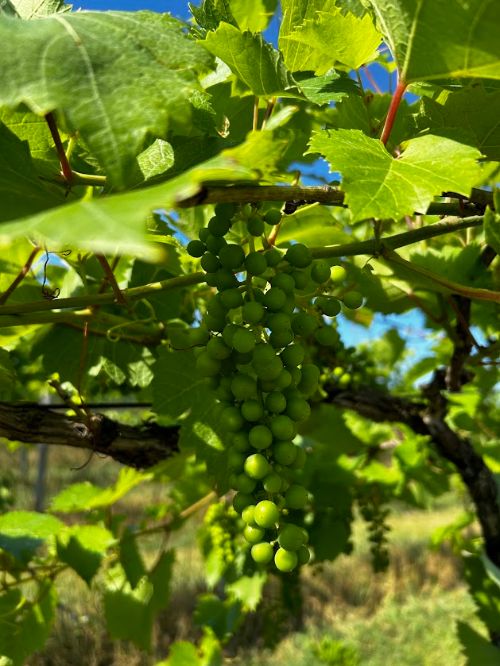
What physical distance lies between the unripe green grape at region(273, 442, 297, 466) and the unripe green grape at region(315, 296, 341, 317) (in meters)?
0.18

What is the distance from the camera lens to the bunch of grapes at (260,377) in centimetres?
66

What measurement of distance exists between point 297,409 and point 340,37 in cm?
46

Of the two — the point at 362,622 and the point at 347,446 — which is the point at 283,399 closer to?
the point at 347,446

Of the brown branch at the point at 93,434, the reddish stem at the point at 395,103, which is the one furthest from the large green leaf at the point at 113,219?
the brown branch at the point at 93,434

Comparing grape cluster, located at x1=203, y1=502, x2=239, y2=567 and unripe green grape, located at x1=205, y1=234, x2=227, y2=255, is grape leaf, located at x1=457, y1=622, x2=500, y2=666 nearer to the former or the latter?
grape cluster, located at x1=203, y1=502, x2=239, y2=567

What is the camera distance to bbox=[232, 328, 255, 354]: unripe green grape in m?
0.66

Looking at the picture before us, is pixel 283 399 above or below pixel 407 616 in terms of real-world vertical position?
above

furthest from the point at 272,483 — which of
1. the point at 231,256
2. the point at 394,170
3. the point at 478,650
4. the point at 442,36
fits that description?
the point at 478,650

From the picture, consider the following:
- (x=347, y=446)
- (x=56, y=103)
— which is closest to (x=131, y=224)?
(x=56, y=103)

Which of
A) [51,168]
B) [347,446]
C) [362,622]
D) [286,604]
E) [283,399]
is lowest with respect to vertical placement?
[362,622]

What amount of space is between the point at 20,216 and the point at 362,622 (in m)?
6.79

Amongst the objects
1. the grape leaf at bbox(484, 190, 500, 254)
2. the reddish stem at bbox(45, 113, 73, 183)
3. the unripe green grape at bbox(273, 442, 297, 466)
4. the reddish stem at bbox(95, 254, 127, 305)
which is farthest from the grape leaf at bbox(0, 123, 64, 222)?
the grape leaf at bbox(484, 190, 500, 254)

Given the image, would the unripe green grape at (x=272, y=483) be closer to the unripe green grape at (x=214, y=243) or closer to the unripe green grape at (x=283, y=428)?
the unripe green grape at (x=283, y=428)

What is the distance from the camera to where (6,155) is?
2.06ft
